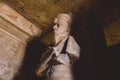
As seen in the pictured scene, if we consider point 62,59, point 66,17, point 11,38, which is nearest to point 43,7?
point 66,17

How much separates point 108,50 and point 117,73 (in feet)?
0.78

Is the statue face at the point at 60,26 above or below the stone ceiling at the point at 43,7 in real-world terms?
below

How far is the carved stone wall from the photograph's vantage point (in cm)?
175

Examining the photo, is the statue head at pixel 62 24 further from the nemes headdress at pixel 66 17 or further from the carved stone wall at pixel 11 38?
the carved stone wall at pixel 11 38

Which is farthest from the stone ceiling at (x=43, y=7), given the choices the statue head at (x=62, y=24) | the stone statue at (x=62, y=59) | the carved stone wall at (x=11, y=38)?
the stone statue at (x=62, y=59)

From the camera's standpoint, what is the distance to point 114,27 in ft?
5.44

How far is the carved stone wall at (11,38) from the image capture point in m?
1.75

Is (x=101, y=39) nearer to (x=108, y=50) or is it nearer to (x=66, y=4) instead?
(x=108, y=50)

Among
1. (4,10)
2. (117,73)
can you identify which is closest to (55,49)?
(117,73)

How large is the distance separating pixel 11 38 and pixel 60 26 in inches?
22.4

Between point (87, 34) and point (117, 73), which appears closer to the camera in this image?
point (117, 73)

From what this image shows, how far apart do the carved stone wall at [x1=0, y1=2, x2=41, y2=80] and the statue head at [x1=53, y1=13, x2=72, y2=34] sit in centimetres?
47

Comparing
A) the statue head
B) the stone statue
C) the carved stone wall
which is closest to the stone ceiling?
the carved stone wall

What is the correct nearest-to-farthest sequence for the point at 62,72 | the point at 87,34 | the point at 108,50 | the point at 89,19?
the point at 62,72, the point at 108,50, the point at 87,34, the point at 89,19
